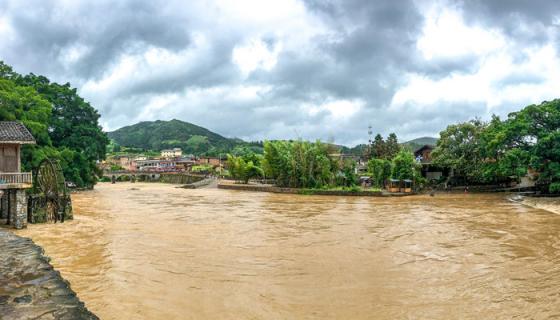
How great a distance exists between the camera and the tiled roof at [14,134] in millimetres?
20719

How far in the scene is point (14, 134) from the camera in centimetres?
2125

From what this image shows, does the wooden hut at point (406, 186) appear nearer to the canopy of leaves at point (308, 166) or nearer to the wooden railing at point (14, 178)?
the canopy of leaves at point (308, 166)

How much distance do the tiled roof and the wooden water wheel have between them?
1.98 metres

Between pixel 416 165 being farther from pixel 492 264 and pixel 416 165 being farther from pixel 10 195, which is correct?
pixel 10 195

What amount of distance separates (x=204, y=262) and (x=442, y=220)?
1574 centimetres

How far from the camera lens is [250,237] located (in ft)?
62.7

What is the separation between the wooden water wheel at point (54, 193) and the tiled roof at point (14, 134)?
77.9 inches

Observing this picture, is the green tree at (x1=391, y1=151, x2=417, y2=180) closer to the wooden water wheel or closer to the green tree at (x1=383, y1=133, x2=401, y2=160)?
the green tree at (x1=383, y1=133, x2=401, y2=160)

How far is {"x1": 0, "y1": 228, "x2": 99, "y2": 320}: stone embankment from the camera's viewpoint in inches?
259

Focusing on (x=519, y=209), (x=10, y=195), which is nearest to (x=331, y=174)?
(x=519, y=209)

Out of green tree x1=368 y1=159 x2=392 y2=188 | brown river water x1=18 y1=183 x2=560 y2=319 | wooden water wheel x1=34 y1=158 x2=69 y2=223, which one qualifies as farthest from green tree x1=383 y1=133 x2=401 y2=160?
wooden water wheel x1=34 y1=158 x2=69 y2=223

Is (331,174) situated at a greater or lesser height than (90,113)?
lesser

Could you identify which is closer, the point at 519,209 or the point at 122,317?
the point at 122,317

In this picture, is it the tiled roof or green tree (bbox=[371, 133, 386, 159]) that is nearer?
the tiled roof
